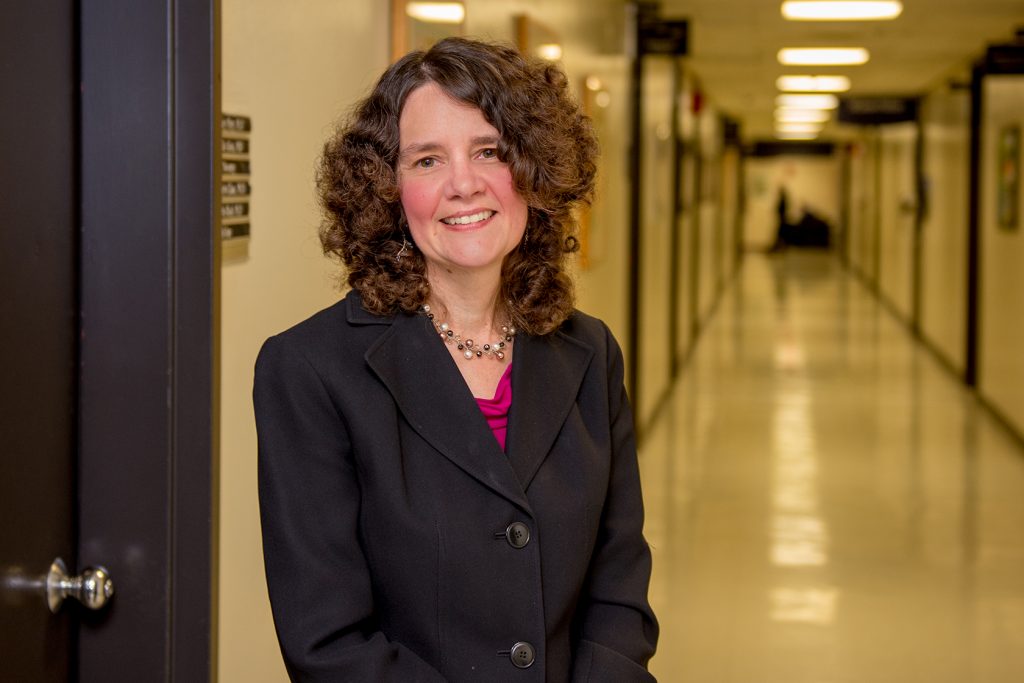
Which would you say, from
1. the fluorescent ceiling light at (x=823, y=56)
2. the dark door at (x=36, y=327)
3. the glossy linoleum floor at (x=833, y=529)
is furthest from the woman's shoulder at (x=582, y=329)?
the fluorescent ceiling light at (x=823, y=56)

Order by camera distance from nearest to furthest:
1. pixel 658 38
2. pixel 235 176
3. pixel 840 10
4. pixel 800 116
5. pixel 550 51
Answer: pixel 235 176
pixel 550 51
pixel 658 38
pixel 840 10
pixel 800 116

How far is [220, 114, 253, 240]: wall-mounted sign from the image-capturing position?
2270 mm

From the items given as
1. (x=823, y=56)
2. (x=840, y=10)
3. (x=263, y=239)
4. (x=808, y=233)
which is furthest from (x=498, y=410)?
(x=808, y=233)

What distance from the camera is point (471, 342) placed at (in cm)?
182

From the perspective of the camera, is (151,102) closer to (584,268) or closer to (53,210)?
(53,210)

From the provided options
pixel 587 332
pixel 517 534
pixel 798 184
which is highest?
pixel 798 184

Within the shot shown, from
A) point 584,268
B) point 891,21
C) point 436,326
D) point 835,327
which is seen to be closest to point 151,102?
point 436,326

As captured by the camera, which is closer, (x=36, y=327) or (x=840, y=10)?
(x=36, y=327)

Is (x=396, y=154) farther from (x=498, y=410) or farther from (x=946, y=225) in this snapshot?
(x=946, y=225)

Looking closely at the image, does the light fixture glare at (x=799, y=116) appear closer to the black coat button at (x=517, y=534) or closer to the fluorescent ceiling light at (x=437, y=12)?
the fluorescent ceiling light at (x=437, y=12)

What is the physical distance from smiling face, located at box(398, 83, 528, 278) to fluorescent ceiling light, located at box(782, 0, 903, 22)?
24.6 ft

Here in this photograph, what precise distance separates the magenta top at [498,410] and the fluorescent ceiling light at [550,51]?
3317 mm

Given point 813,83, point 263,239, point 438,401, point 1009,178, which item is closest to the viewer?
point 438,401

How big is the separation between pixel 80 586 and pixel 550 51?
365 centimetres
